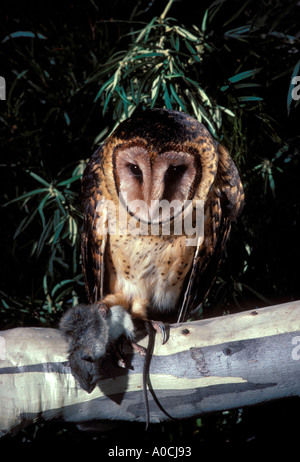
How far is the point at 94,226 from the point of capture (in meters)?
1.44

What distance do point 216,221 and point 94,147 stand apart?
0.72 meters

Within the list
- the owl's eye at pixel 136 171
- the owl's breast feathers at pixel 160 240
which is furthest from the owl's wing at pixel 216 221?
the owl's eye at pixel 136 171

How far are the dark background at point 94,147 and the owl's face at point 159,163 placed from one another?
434 mm

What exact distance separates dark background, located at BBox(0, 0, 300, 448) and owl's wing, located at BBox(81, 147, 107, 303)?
284mm

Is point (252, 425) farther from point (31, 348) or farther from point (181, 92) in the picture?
point (181, 92)

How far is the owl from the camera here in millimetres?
1234

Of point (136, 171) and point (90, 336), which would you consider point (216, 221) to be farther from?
point (90, 336)

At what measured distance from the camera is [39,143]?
1910mm

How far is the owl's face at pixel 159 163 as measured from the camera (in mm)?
1210

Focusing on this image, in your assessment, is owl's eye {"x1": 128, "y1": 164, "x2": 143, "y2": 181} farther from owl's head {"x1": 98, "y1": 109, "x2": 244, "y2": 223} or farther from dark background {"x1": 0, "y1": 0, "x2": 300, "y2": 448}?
dark background {"x1": 0, "y1": 0, "x2": 300, "y2": 448}

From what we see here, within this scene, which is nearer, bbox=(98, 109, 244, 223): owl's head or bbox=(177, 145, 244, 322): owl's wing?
bbox=(98, 109, 244, 223): owl's head

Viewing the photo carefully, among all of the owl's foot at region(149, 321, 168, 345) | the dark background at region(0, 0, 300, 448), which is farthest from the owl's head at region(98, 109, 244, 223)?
the dark background at region(0, 0, 300, 448)
